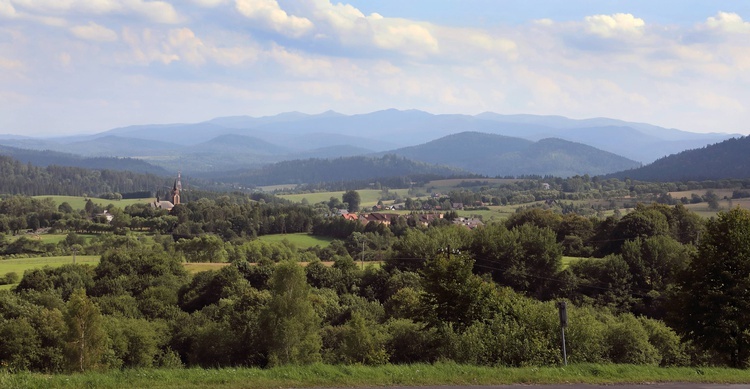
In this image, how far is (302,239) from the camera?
103 meters

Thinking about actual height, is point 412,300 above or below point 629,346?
below

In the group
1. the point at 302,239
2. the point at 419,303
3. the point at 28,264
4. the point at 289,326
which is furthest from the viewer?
the point at 302,239

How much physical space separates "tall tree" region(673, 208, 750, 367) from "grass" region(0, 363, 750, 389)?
3.05 metres

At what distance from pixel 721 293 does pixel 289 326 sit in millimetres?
19655

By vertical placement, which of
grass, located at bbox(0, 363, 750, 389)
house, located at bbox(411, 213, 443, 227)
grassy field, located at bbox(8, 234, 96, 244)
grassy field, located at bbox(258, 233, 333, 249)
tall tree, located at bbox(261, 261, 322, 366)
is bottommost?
grassy field, located at bbox(8, 234, 96, 244)

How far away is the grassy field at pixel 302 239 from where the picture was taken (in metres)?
98.2

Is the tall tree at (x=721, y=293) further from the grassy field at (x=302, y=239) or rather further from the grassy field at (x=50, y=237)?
the grassy field at (x=50, y=237)

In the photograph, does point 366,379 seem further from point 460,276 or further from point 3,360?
point 3,360

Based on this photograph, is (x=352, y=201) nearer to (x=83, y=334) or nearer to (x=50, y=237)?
(x=50, y=237)

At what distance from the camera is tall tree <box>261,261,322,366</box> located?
109 feet

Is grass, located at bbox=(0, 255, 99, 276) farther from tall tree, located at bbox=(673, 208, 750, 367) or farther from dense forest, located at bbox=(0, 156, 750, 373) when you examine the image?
tall tree, located at bbox=(673, 208, 750, 367)

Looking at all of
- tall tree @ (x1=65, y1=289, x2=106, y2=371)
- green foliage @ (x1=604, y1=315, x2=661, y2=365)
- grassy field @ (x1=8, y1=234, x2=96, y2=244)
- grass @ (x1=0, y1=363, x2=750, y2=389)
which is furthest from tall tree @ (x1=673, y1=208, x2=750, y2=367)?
grassy field @ (x1=8, y1=234, x2=96, y2=244)

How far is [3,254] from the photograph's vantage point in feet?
297

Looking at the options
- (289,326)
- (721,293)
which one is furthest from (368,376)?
(289,326)
